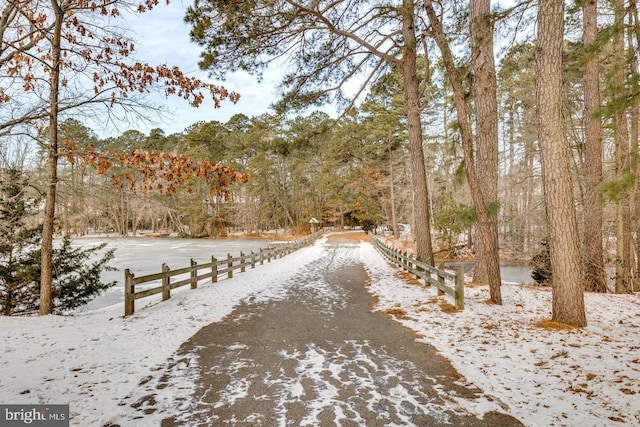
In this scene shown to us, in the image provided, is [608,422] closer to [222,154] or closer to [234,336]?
[234,336]

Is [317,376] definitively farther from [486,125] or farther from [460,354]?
[486,125]

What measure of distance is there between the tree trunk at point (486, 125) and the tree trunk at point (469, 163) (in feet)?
0.08

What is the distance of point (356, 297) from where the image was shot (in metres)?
8.38

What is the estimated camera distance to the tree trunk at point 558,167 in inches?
205

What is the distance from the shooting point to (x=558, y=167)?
17.2ft

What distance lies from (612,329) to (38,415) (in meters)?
7.71

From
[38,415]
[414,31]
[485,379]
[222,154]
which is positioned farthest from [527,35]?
[222,154]

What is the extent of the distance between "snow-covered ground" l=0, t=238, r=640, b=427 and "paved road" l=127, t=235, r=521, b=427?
31 cm

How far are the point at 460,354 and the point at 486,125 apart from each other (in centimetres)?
590

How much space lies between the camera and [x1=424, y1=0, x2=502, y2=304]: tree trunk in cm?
682

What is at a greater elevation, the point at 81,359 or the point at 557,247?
the point at 557,247

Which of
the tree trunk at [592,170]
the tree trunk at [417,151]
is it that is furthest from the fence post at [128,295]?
the tree trunk at [592,170]

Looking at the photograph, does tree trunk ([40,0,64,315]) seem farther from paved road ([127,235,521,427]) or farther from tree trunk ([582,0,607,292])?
tree trunk ([582,0,607,292])

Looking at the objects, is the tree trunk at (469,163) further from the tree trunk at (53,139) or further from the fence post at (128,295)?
the tree trunk at (53,139)
